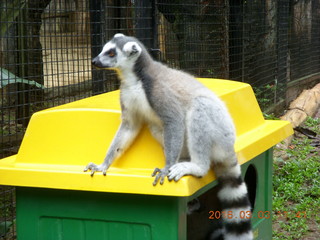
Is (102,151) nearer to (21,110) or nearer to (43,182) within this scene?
(43,182)

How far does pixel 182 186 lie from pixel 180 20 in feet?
12.0

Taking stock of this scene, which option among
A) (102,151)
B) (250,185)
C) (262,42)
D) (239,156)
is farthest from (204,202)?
(262,42)

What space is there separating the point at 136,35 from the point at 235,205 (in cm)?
211

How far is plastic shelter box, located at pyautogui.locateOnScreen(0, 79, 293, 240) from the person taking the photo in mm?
2721

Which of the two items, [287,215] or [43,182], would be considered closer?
[43,182]

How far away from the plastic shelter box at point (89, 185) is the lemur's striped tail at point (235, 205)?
5.7 inches

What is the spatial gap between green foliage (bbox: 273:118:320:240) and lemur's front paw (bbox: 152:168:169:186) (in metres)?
2.31

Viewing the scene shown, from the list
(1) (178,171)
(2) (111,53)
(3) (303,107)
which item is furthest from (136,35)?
(3) (303,107)

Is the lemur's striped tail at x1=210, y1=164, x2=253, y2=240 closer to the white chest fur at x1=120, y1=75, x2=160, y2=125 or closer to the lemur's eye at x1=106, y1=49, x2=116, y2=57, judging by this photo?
the white chest fur at x1=120, y1=75, x2=160, y2=125

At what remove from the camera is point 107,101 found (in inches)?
133

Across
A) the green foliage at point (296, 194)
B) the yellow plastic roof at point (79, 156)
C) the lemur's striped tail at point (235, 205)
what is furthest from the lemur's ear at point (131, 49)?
the green foliage at point (296, 194)

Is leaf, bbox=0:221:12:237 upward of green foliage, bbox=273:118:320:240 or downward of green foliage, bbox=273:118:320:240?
upward
